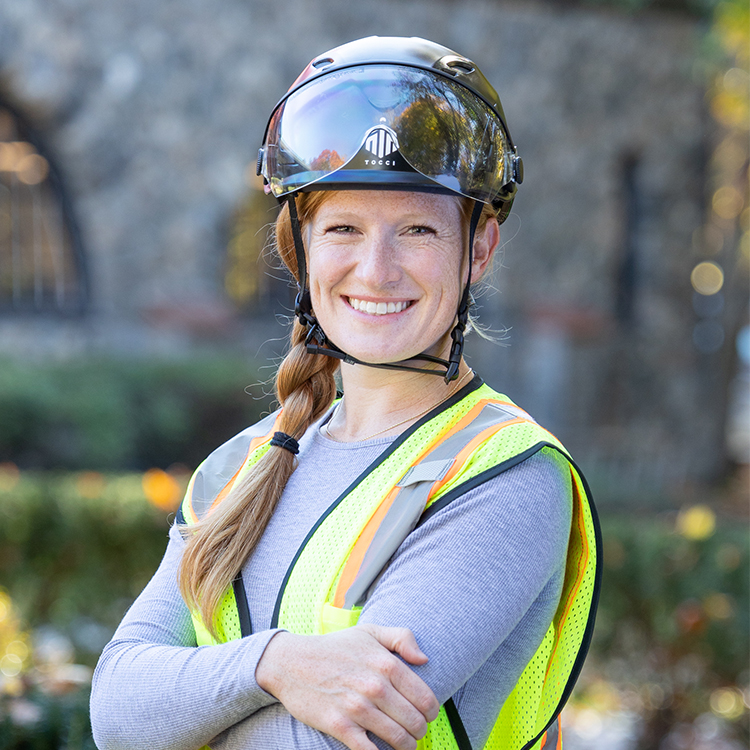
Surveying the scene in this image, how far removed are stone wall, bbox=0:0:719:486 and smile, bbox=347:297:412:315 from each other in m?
6.72

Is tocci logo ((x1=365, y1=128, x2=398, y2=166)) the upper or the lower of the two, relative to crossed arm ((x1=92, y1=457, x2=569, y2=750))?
upper

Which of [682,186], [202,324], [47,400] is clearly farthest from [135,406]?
[682,186]

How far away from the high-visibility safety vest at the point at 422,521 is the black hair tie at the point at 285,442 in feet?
0.72

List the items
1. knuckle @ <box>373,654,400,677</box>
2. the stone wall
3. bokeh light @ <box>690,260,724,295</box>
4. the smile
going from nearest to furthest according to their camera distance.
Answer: knuckle @ <box>373,654,400,677</box> < the smile < the stone wall < bokeh light @ <box>690,260,724,295</box>

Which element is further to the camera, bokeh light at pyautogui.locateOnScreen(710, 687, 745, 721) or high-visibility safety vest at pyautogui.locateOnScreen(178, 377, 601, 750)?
bokeh light at pyautogui.locateOnScreen(710, 687, 745, 721)

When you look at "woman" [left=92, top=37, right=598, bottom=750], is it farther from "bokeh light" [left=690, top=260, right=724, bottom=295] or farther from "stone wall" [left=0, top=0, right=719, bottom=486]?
"bokeh light" [left=690, top=260, right=724, bottom=295]

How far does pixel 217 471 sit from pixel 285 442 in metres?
0.17

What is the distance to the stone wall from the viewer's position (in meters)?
8.58

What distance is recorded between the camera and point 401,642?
4.10 ft

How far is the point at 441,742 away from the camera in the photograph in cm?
135

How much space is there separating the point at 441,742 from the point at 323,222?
0.86 meters

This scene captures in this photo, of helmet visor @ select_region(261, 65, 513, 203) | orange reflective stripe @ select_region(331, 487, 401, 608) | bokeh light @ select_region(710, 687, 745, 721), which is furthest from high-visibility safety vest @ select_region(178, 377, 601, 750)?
bokeh light @ select_region(710, 687, 745, 721)

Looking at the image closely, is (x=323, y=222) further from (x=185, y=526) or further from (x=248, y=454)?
(x=185, y=526)

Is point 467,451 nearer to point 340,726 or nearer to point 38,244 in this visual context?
point 340,726
